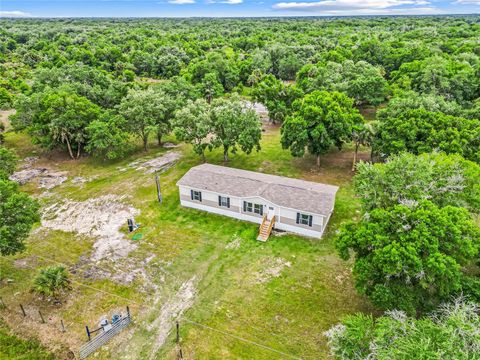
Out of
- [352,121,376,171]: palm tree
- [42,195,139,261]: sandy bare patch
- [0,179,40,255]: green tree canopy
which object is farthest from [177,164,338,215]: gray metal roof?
[0,179,40,255]: green tree canopy

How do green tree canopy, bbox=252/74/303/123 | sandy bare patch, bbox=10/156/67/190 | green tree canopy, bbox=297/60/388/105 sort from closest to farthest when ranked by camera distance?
1. sandy bare patch, bbox=10/156/67/190
2. green tree canopy, bbox=252/74/303/123
3. green tree canopy, bbox=297/60/388/105

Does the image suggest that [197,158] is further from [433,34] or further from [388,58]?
[433,34]

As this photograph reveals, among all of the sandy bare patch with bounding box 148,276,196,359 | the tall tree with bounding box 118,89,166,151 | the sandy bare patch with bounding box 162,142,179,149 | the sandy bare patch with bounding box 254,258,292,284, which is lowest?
the sandy bare patch with bounding box 148,276,196,359

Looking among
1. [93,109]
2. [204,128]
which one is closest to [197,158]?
[204,128]

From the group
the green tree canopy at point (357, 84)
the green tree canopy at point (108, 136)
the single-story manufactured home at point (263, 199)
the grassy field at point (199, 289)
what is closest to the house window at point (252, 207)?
the single-story manufactured home at point (263, 199)

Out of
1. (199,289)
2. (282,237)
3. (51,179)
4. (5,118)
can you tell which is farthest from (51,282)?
(5,118)

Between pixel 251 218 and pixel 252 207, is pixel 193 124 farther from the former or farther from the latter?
pixel 251 218

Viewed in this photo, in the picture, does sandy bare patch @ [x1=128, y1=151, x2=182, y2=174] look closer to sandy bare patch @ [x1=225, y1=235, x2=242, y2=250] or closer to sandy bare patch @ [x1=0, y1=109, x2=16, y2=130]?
sandy bare patch @ [x1=225, y1=235, x2=242, y2=250]
